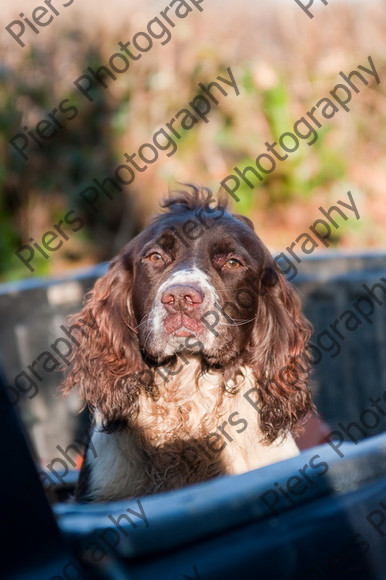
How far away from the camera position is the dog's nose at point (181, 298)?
8.85ft

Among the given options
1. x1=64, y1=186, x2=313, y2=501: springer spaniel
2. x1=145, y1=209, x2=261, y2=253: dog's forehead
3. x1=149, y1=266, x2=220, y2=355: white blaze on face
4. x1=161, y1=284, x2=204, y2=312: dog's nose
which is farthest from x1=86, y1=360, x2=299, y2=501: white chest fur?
x1=145, y1=209, x2=261, y2=253: dog's forehead

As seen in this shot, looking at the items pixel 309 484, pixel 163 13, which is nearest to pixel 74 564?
pixel 309 484

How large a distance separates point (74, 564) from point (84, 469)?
1.59m

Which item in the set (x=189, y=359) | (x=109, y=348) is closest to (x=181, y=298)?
(x=189, y=359)

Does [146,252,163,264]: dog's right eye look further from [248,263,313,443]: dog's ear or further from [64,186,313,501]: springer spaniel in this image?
[248,263,313,443]: dog's ear

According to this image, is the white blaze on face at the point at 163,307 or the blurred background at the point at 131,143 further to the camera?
the blurred background at the point at 131,143

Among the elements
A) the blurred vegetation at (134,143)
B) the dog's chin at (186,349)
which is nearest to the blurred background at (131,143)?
the blurred vegetation at (134,143)

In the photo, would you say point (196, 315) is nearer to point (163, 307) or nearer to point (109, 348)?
point (163, 307)

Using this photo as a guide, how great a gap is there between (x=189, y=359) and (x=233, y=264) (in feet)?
1.29

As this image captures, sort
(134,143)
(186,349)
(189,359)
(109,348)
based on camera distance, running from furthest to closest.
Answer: (134,143) → (109,348) → (189,359) → (186,349)

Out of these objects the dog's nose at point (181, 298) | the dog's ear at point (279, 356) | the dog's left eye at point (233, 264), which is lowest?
the dog's ear at point (279, 356)

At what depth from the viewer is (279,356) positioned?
3039 millimetres

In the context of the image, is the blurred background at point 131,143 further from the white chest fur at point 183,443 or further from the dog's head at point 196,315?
the white chest fur at point 183,443

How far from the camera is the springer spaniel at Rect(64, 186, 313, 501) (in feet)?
9.12
